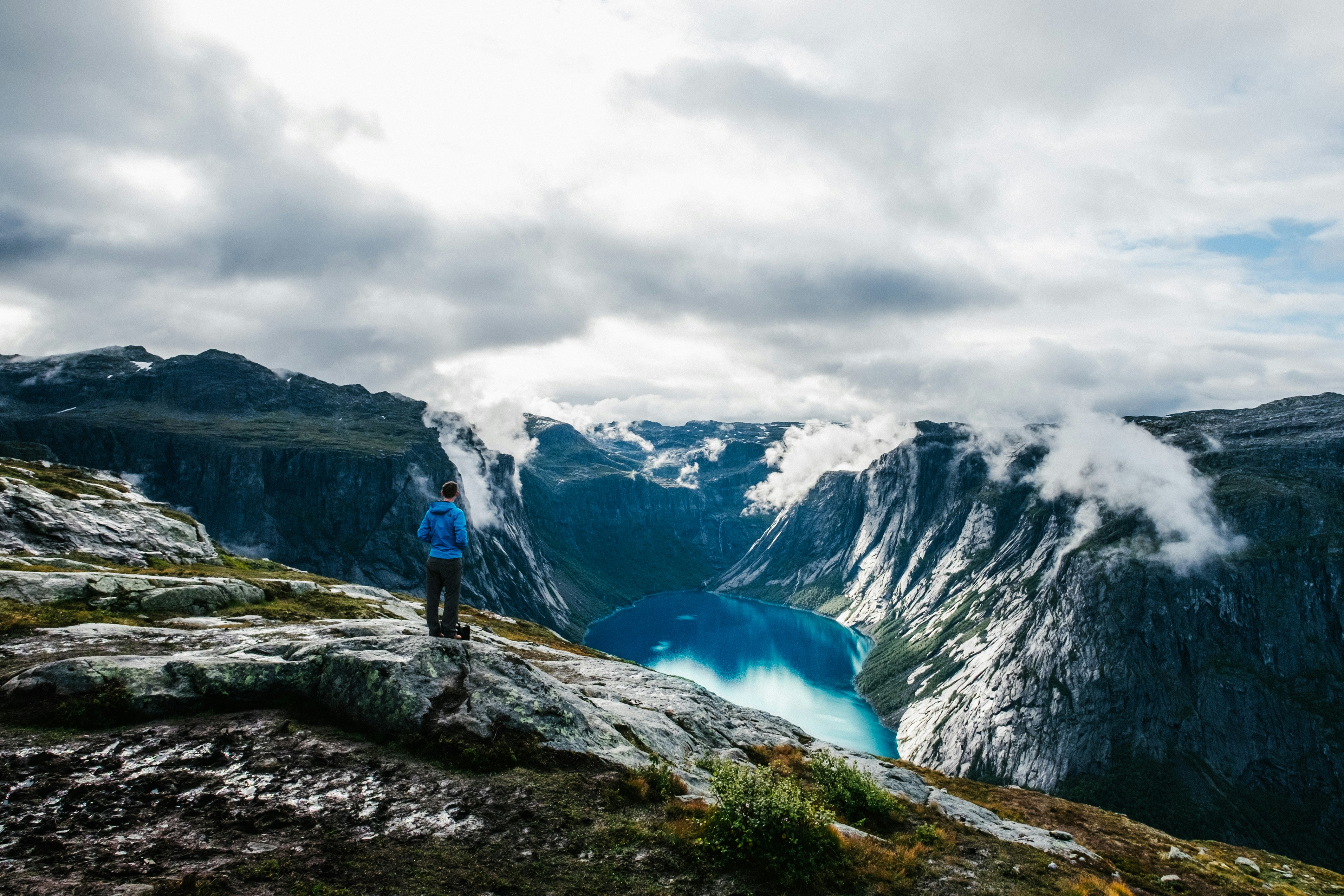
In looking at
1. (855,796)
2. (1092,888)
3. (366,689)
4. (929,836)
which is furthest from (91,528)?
(1092,888)

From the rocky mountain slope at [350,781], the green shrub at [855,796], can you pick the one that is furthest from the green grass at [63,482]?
the green shrub at [855,796]

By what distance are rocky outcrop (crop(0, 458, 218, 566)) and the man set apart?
41.2 meters

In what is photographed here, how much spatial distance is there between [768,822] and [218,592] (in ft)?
111

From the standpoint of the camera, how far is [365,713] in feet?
59.2

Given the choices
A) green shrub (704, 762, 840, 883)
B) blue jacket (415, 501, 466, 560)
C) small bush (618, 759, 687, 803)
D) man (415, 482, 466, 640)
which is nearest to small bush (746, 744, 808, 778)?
small bush (618, 759, 687, 803)

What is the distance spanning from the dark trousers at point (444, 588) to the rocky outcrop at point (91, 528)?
4113cm

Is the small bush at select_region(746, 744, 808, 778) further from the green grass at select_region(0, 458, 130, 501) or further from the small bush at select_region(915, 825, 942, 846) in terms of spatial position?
the green grass at select_region(0, 458, 130, 501)

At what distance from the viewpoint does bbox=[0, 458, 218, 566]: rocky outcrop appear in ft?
160

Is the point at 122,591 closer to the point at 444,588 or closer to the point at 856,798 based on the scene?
the point at 444,588

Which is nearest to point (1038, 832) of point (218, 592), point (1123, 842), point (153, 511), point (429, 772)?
point (1123, 842)

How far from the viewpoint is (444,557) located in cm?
2286

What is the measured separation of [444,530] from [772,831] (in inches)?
585

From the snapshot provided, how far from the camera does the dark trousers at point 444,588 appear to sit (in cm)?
2297

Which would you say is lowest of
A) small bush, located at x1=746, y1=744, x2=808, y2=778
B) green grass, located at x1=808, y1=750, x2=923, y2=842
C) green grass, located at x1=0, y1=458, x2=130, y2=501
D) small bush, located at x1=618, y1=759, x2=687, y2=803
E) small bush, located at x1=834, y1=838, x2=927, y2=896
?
small bush, located at x1=746, y1=744, x2=808, y2=778
